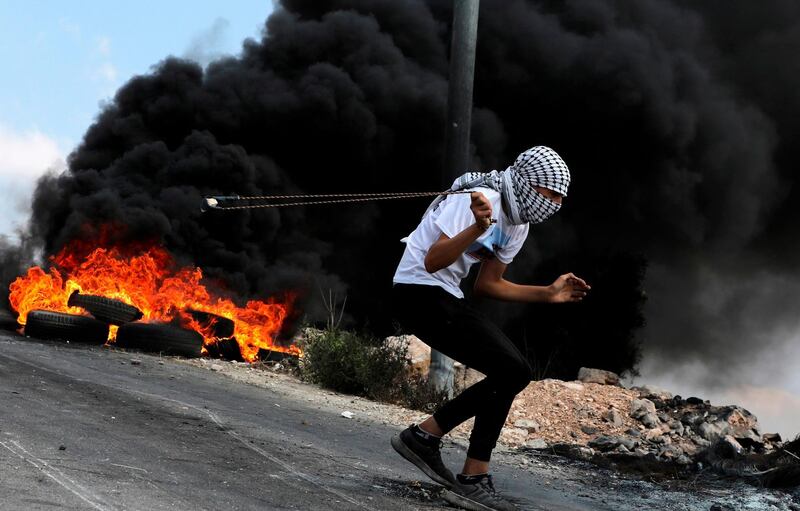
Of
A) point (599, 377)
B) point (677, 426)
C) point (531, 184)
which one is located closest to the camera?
point (531, 184)

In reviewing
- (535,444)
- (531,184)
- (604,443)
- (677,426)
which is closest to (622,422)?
(677,426)

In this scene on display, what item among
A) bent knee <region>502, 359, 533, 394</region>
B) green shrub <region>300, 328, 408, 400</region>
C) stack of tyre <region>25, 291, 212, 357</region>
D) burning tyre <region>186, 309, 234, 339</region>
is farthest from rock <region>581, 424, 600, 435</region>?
bent knee <region>502, 359, 533, 394</region>

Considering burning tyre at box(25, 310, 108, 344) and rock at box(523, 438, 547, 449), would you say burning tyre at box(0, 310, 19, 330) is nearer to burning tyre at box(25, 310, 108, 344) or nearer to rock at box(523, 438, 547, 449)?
burning tyre at box(25, 310, 108, 344)

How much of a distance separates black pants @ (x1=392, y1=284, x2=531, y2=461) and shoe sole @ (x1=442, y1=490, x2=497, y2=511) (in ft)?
0.75

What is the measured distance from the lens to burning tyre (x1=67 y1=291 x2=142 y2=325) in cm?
1306

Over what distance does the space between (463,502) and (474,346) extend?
86cm

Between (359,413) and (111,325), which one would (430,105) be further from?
(359,413)

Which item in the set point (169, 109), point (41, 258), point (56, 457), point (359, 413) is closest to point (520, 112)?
point (169, 109)

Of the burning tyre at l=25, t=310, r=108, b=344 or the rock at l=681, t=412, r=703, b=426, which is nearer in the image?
the rock at l=681, t=412, r=703, b=426

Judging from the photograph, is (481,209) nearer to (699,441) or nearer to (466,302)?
(466,302)

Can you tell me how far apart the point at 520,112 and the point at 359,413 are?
14290 millimetres

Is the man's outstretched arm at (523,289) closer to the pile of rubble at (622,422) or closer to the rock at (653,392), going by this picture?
the pile of rubble at (622,422)

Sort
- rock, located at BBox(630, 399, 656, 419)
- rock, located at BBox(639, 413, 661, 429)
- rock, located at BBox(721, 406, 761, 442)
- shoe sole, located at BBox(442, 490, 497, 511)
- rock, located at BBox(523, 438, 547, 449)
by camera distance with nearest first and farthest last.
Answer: shoe sole, located at BBox(442, 490, 497, 511) < rock, located at BBox(523, 438, 547, 449) < rock, located at BBox(721, 406, 761, 442) < rock, located at BBox(639, 413, 661, 429) < rock, located at BBox(630, 399, 656, 419)

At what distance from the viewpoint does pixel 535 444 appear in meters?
8.99
